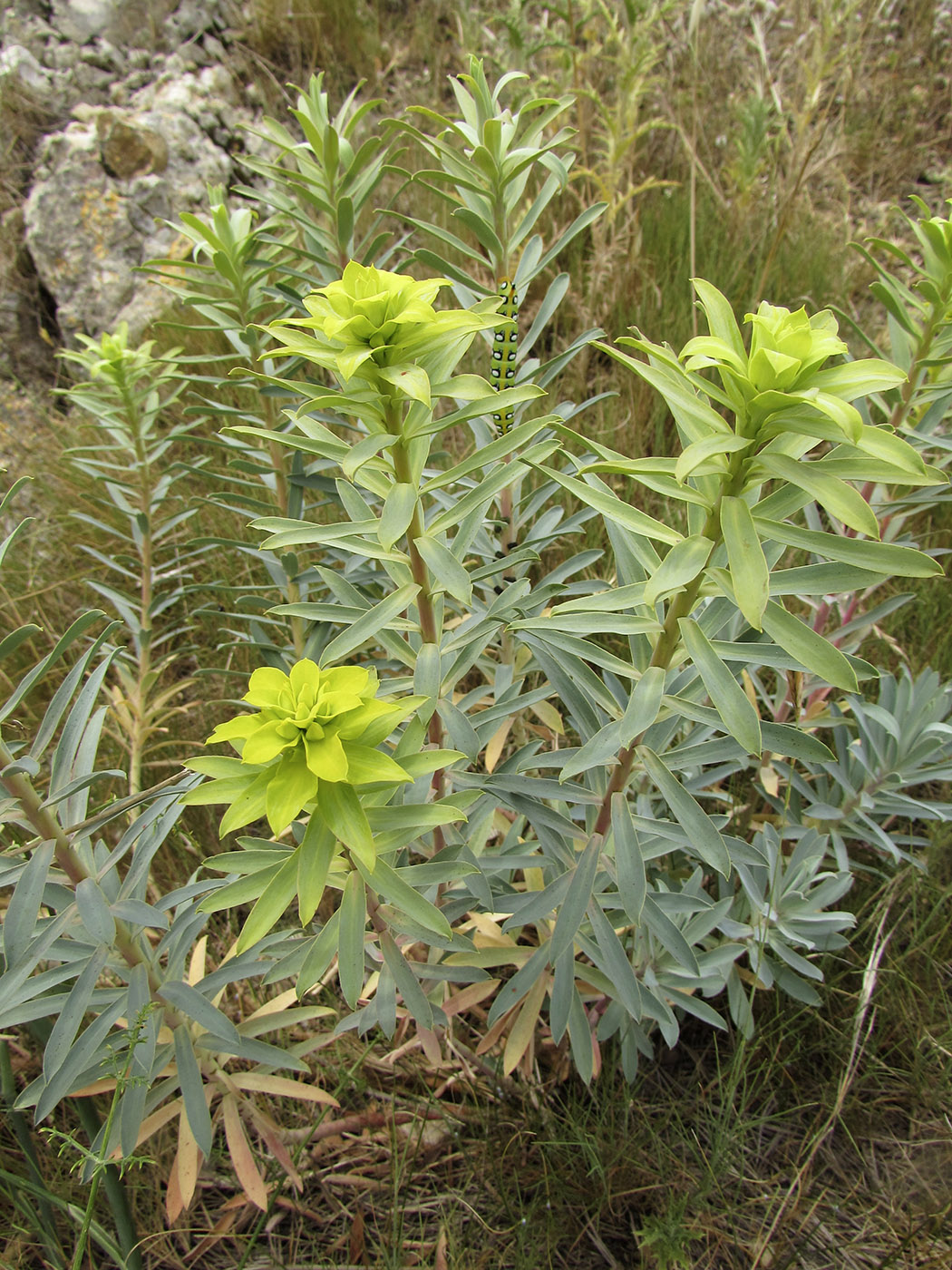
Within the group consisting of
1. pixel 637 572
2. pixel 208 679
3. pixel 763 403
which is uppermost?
pixel 763 403

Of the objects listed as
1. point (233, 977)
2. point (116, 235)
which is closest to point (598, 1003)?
point (233, 977)

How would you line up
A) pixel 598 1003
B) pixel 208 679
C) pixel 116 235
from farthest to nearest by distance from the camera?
1. pixel 116 235
2. pixel 208 679
3. pixel 598 1003

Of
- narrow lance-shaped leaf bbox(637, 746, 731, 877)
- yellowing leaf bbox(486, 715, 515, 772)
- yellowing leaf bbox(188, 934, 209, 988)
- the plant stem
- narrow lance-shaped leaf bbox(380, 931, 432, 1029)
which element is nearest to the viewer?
the plant stem

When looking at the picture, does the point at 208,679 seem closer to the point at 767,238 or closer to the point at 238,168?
the point at 238,168

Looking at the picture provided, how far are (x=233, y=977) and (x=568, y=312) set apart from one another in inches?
122

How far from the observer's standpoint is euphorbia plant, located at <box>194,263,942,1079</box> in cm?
96

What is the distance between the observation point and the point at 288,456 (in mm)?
2086

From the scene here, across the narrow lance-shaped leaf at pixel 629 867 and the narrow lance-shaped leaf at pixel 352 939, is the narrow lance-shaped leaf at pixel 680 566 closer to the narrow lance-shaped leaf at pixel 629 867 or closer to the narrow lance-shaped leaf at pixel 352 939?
the narrow lance-shaped leaf at pixel 629 867

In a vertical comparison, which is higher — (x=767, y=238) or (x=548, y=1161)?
(x=767, y=238)

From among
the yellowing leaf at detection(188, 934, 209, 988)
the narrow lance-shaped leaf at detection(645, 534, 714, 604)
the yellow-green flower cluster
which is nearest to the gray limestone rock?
the yellowing leaf at detection(188, 934, 209, 988)

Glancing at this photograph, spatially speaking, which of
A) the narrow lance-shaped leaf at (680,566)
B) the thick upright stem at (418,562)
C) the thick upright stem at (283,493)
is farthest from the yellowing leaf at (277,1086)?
the narrow lance-shaped leaf at (680,566)

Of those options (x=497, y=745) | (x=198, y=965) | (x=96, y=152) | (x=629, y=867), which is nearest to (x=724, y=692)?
(x=629, y=867)

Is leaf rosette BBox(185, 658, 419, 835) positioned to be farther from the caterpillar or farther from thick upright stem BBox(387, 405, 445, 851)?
the caterpillar

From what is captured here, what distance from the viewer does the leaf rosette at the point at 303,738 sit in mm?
983
